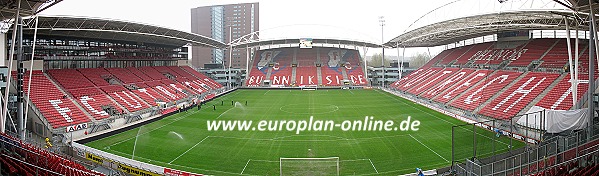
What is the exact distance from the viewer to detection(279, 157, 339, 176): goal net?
52.9 ft

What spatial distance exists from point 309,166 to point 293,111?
1894cm

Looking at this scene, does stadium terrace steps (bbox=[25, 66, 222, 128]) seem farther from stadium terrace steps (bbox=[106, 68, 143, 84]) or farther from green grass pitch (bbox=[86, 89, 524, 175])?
green grass pitch (bbox=[86, 89, 524, 175])

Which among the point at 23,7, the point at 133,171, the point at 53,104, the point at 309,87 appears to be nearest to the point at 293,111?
the point at 53,104

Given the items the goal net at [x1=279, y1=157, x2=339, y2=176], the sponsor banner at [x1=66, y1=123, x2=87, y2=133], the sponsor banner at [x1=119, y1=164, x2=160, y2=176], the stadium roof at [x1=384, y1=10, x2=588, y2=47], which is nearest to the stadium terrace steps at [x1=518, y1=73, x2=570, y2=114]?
the stadium roof at [x1=384, y1=10, x2=588, y2=47]

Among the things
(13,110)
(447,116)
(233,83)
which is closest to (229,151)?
(13,110)

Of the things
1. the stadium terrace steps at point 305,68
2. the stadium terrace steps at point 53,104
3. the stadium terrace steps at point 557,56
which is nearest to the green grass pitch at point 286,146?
the stadium terrace steps at point 53,104

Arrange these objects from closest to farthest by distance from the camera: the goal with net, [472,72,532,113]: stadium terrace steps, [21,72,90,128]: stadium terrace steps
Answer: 1. [21,72,90,128]: stadium terrace steps
2. [472,72,532,113]: stadium terrace steps
3. the goal with net

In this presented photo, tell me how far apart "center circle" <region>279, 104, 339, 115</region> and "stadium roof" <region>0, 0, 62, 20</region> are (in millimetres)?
21028

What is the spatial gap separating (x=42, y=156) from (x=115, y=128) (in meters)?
12.4

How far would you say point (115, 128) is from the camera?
26000 millimetres

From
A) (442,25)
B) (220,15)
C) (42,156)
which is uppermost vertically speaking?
(220,15)

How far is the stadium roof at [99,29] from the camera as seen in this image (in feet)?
86.4

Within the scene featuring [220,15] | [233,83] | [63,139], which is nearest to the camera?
[63,139]

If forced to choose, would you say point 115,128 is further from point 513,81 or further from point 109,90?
point 513,81
